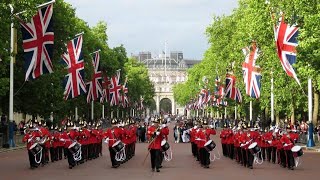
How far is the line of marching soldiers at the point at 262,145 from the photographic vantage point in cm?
2419

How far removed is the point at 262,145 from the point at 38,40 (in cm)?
1153

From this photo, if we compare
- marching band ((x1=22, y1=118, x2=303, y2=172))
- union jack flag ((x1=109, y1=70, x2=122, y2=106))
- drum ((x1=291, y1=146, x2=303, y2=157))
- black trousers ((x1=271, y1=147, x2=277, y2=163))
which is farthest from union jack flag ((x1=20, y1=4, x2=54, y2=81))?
union jack flag ((x1=109, y1=70, x2=122, y2=106))

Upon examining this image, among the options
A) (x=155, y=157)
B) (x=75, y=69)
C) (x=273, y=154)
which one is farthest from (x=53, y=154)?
(x=75, y=69)

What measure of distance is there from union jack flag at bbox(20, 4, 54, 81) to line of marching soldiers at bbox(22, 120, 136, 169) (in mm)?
3946

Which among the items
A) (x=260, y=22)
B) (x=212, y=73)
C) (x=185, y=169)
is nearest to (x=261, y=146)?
(x=185, y=169)

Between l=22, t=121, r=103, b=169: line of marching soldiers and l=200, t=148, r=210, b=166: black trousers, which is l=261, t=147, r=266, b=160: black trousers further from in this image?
l=22, t=121, r=103, b=169: line of marching soldiers

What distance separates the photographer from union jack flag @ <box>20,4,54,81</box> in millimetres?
31375

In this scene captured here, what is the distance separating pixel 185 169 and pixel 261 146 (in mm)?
4373

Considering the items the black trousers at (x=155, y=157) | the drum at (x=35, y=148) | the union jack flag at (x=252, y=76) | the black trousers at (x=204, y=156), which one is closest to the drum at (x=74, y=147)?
the drum at (x=35, y=148)

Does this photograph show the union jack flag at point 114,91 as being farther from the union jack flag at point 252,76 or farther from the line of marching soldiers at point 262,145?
the line of marching soldiers at point 262,145

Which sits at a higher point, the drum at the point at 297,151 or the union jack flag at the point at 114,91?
the union jack flag at the point at 114,91

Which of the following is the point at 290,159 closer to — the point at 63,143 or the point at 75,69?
the point at 63,143

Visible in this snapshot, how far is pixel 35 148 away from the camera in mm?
24500

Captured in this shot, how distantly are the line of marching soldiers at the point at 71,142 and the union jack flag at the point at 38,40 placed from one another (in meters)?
3.95
